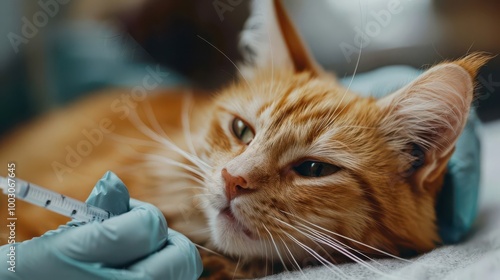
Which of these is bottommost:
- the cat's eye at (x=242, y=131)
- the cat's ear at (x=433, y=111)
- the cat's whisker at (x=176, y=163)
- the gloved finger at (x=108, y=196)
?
the gloved finger at (x=108, y=196)

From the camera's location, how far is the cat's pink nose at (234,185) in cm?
70

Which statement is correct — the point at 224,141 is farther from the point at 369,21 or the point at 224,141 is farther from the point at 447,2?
the point at 447,2

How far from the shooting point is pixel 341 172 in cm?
74

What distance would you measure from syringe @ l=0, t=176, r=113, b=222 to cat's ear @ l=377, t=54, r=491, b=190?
467mm

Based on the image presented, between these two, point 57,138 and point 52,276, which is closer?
point 52,276

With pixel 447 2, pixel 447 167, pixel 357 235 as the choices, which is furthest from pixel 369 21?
pixel 357 235

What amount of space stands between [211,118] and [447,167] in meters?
0.45

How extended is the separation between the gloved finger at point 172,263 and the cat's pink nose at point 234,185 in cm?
10

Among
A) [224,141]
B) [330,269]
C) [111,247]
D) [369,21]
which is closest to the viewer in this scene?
[111,247]

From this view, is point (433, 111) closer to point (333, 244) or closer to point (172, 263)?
point (333, 244)

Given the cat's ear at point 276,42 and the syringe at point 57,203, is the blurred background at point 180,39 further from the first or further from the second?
the syringe at point 57,203

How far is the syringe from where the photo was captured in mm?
651

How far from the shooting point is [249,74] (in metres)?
1.00

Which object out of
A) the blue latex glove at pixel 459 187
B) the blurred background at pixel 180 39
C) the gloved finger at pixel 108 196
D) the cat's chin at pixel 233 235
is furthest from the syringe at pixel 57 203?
the blue latex glove at pixel 459 187
